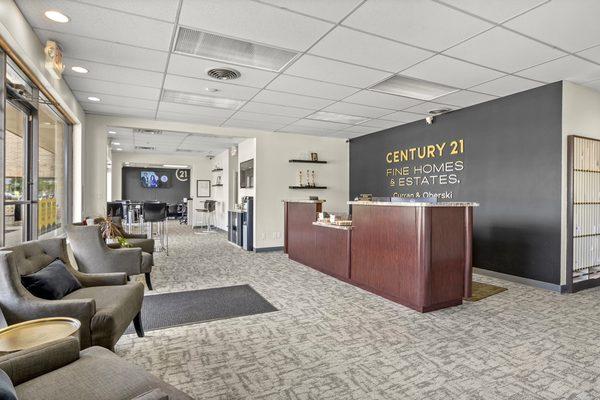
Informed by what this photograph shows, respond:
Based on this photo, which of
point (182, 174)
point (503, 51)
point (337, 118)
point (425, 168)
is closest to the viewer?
point (503, 51)

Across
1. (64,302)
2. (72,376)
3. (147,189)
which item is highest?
(147,189)

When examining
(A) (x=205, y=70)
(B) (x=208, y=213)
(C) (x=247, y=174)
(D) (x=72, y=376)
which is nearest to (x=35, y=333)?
(D) (x=72, y=376)

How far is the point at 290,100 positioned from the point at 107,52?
2628 millimetres

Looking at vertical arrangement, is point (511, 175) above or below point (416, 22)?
below

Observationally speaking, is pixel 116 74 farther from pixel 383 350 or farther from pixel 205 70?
pixel 383 350

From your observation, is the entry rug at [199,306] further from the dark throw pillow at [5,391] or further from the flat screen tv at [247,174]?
the flat screen tv at [247,174]

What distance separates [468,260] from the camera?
4059 millimetres

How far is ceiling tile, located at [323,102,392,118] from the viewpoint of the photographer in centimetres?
570

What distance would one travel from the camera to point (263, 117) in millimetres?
6551

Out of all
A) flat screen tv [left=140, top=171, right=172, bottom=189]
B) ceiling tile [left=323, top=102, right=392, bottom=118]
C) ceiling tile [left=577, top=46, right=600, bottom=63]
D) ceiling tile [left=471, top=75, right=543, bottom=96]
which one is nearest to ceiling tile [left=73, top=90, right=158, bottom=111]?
ceiling tile [left=323, top=102, right=392, bottom=118]

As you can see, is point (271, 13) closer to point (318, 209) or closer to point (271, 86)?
point (271, 86)

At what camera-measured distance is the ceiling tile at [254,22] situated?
9.21 feet

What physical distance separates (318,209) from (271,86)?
7.57ft

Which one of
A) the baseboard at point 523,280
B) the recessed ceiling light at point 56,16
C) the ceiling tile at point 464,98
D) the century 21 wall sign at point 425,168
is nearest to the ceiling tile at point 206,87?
the recessed ceiling light at point 56,16
